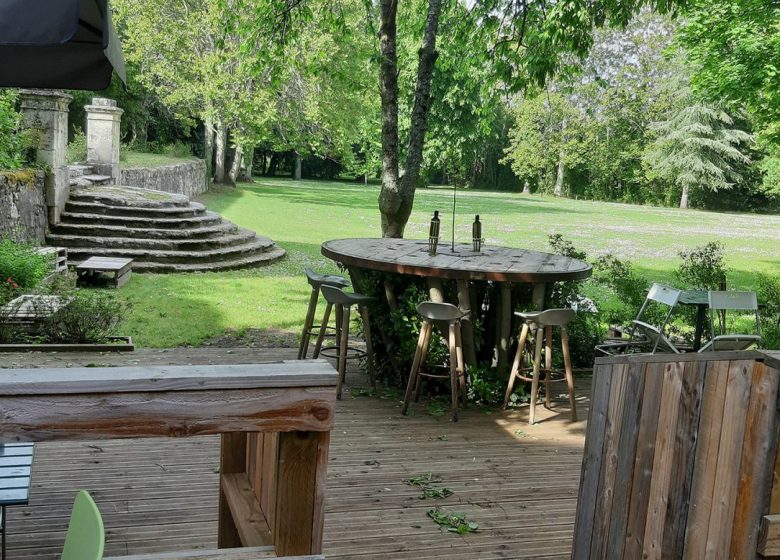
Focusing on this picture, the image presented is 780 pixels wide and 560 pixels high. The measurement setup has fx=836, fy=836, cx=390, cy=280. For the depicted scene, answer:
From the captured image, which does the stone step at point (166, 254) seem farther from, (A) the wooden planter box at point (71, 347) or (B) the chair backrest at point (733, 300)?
(B) the chair backrest at point (733, 300)

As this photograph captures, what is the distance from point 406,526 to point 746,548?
1.79 metres

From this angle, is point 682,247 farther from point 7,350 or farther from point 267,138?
point 7,350

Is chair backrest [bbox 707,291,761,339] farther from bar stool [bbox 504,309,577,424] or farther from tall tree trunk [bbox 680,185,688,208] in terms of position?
tall tree trunk [bbox 680,185,688,208]

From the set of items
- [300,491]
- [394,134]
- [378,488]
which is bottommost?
[378,488]

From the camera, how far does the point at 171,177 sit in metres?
24.3

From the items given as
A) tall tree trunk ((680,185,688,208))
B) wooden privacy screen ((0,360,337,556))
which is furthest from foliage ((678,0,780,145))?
tall tree trunk ((680,185,688,208))

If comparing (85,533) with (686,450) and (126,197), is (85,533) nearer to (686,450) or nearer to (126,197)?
(686,450)

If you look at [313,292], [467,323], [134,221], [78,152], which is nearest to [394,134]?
[313,292]

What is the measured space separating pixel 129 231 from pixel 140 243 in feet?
1.26

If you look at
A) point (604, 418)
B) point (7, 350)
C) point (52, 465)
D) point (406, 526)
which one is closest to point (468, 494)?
point (406, 526)

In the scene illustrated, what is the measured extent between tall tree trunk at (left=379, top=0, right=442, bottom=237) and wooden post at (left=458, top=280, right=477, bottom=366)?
10.7ft

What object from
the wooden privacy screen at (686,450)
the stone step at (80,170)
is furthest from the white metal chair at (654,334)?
the stone step at (80,170)

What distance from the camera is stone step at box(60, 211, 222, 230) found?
14.9 m

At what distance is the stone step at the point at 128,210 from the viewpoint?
15.2m
